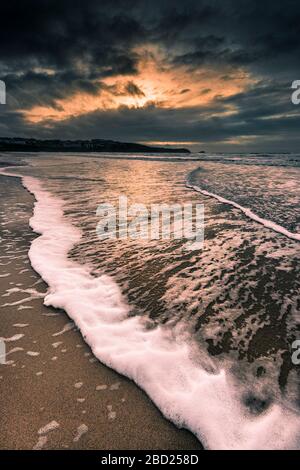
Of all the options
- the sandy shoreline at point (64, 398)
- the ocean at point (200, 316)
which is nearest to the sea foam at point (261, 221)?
the ocean at point (200, 316)

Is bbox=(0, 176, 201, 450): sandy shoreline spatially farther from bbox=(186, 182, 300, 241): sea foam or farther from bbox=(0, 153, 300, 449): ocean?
bbox=(186, 182, 300, 241): sea foam

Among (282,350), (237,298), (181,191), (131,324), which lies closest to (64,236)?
(131,324)

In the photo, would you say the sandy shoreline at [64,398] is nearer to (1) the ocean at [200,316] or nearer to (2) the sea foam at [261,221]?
(1) the ocean at [200,316]

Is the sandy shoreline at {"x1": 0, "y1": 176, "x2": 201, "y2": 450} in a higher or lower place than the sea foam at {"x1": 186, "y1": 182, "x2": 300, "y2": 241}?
lower

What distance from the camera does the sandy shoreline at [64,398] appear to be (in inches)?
80.6

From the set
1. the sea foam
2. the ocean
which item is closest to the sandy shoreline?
the ocean

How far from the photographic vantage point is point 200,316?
3.56 metres

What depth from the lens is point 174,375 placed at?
8.77ft

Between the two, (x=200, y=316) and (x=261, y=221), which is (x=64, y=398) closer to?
(x=200, y=316)

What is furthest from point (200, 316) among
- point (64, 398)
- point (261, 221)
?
point (261, 221)

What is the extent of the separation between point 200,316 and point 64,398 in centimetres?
187

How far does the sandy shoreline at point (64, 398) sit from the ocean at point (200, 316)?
0.44 feet

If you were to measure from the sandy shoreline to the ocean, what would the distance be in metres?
0.13

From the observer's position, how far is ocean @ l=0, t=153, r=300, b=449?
2.30m
